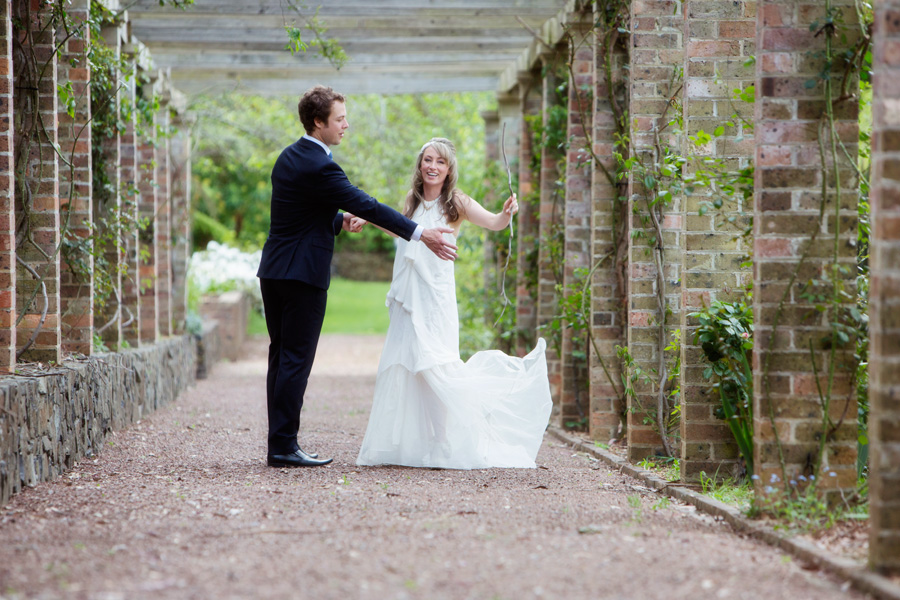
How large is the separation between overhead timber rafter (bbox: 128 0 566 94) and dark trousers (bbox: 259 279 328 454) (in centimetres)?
254

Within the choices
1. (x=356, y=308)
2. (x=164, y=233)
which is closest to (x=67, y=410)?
(x=164, y=233)

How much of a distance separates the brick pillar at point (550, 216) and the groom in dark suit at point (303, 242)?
7.96 feet

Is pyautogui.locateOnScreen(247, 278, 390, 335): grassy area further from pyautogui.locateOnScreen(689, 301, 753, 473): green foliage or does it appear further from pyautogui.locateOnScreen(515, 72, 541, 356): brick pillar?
pyautogui.locateOnScreen(689, 301, 753, 473): green foliage

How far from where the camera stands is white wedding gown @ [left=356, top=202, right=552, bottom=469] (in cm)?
491

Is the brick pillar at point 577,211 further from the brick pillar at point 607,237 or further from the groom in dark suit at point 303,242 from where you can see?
the groom in dark suit at point 303,242

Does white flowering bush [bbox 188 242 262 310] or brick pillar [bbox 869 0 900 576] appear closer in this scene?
brick pillar [bbox 869 0 900 576]

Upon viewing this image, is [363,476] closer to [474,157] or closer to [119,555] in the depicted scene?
[119,555]

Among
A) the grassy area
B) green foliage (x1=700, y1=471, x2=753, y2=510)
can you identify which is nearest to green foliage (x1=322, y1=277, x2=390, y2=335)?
the grassy area

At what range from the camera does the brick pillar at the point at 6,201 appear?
4.24 meters

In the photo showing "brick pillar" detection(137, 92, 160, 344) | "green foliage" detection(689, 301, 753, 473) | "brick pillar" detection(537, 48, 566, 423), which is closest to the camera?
"green foliage" detection(689, 301, 753, 473)

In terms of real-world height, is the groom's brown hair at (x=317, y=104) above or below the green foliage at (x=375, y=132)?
below

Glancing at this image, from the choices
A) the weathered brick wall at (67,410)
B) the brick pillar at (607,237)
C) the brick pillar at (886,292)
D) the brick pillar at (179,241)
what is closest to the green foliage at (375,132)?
the brick pillar at (179,241)

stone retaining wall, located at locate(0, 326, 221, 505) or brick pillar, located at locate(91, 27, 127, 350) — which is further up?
brick pillar, located at locate(91, 27, 127, 350)

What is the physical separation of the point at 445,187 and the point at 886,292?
2.81m
